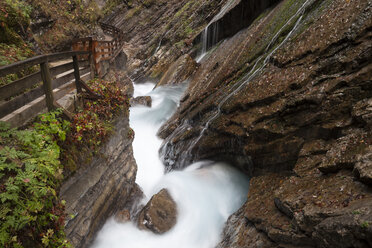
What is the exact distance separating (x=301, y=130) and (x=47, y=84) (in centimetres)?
683

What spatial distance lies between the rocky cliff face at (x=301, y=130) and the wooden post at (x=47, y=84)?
5.89 m

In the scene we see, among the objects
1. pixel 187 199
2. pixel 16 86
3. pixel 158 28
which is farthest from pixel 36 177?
pixel 158 28

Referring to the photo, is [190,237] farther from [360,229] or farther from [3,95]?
[3,95]

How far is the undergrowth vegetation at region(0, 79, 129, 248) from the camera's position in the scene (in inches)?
129

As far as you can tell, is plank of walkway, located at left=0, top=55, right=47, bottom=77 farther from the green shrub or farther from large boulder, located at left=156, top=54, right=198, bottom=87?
large boulder, located at left=156, top=54, right=198, bottom=87

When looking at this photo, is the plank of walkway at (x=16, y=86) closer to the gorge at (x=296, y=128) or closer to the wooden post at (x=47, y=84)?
the wooden post at (x=47, y=84)

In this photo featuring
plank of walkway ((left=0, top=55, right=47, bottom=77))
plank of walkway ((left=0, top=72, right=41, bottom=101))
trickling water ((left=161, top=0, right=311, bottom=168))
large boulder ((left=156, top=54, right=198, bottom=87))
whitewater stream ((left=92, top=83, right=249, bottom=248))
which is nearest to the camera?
plank of walkway ((left=0, top=55, right=47, bottom=77))

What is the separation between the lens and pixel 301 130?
683cm

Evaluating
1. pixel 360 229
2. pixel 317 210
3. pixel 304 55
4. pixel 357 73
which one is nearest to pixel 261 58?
pixel 304 55

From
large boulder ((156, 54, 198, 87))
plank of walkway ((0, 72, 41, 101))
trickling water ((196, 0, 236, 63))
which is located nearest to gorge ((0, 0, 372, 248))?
plank of walkway ((0, 72, 41, 101))

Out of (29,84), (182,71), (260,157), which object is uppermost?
(29,84)

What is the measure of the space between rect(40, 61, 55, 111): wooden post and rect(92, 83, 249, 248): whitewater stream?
13.0ft

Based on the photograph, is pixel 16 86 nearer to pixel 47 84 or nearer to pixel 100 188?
pixel 47 84

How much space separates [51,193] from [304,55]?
7935 millimetres
